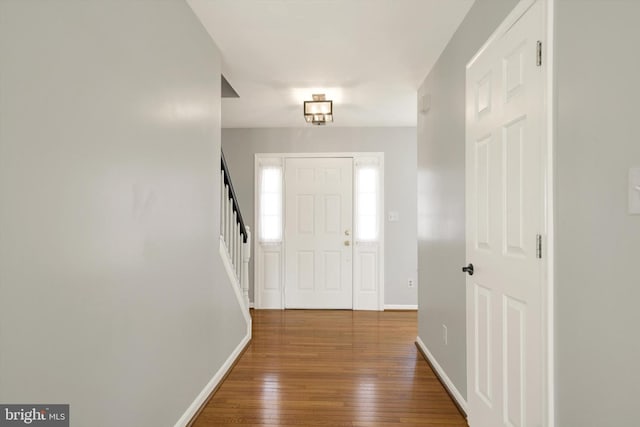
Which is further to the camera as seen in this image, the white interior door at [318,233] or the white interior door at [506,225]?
the white interior door at [318,233]

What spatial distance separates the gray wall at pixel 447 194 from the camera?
2.44 metres

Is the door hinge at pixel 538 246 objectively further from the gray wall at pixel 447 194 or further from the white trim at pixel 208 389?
the white trim at pixel 208 389

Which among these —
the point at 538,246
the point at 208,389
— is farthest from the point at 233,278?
the point at 538,246

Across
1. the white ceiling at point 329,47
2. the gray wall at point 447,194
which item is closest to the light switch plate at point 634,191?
the gray wall at point 447,194

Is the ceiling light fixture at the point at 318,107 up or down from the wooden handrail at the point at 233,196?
up

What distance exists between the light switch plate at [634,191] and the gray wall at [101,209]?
170 cm

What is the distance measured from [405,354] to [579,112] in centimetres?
280

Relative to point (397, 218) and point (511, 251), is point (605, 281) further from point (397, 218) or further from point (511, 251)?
point (397, 218)

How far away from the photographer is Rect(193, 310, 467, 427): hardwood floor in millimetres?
2393

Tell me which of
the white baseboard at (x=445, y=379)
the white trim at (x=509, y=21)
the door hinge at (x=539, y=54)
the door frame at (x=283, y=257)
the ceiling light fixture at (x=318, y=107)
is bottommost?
the white baseboard at (x=445, y=379)

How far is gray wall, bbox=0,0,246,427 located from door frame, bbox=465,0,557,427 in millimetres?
1671

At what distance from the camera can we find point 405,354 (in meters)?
3.54

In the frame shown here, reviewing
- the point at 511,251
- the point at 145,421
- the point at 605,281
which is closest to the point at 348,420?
the point at 145,421

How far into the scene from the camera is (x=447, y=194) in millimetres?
2844
